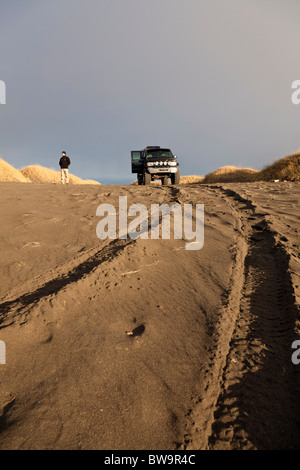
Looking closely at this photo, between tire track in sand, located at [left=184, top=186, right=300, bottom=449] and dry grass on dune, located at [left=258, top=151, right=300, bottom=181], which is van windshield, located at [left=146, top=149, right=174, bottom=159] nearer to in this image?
dry grass on dune, located at [left=258, top=151, right=300, bottom=181]

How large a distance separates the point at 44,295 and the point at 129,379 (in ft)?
4.29

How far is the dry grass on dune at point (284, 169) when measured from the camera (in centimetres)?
1467

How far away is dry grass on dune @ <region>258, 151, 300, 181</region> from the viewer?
14667 mm

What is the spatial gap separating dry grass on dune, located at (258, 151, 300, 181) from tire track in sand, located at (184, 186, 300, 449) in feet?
43.0

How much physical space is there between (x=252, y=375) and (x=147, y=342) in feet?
2.60

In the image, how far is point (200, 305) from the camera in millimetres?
2623

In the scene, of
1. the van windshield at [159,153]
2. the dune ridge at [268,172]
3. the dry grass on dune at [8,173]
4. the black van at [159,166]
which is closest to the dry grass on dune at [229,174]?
the dune ridge at [268,172]

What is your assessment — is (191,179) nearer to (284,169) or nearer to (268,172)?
(268,172)

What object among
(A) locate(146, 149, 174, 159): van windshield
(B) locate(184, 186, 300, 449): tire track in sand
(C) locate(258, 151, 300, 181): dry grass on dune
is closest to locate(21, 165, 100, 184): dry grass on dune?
(A) locate(146, 149, 174, 159): van windshield

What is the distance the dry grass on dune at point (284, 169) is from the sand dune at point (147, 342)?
1228 cm

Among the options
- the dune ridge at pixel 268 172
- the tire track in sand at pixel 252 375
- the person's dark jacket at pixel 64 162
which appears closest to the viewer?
the tire track in sand at pixel 252 375

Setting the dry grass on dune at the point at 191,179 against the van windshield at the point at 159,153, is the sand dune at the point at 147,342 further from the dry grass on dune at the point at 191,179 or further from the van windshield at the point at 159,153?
the dry grass on dune at the point at 191,179

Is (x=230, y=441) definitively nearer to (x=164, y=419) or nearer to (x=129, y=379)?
(x=164, y=419)
